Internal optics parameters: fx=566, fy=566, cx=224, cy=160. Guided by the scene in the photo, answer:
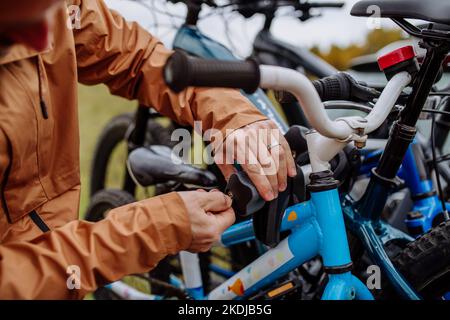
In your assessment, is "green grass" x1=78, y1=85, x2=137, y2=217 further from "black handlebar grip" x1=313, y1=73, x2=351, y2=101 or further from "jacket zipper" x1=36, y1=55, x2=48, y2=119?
"black handlebar grip" x1=313, y1=73, x2=351, y2=101

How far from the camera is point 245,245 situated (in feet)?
6.81

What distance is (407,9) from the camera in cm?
120

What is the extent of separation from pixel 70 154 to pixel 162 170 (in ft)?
1.50

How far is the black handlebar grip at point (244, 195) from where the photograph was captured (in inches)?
44.2

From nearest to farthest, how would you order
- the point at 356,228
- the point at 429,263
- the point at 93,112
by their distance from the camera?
the point at 429,263 < the point at 356,228 < the point at 93,112

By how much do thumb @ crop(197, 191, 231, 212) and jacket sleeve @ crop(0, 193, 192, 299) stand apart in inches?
1.8

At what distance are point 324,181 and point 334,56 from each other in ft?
25.5

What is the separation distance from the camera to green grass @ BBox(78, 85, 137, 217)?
15.3 ft

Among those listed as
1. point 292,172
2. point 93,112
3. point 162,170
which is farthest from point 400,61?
point 93,112

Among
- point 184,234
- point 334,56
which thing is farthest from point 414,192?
point 334,56

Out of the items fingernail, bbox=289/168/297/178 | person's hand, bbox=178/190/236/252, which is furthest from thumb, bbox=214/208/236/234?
fingernail, bbox=289/168/297/178

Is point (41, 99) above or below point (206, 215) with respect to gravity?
above

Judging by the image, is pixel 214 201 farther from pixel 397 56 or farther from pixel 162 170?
pixel 162 170
